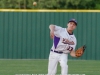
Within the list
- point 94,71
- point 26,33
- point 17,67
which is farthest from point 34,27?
point 94,71

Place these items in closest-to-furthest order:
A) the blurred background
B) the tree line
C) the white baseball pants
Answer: the white baseball pants < the blurred background < the tree line

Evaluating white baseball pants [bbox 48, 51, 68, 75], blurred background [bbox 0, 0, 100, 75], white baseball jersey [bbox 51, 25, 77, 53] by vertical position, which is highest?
white baseball jersey [bbox 51, 25, 77, 53]

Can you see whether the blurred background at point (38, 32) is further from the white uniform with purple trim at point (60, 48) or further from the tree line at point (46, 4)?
the white uniform with purple trim at point (60, 48)

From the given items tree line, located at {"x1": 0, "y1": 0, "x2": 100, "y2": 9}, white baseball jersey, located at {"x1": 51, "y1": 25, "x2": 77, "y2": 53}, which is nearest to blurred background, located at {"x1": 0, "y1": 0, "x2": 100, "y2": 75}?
tree line, located at {"x1": 0, "y1": 0, "x2": 100, "y2": 9}

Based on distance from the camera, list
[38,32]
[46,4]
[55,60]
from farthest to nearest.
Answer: [46,4], [38,32], [55,60]

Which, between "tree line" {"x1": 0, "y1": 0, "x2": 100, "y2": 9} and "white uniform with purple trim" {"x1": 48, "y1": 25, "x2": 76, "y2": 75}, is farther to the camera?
"tree line" {"x1": 0, "y1": 0, "x2": 100, "y2": 9}

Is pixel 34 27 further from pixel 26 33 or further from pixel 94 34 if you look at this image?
pixel 94 34

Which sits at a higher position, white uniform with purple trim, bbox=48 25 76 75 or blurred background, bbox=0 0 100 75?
white uniform with purple trim, bbox=48 25 76 75

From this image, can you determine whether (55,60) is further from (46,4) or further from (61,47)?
(46,4)

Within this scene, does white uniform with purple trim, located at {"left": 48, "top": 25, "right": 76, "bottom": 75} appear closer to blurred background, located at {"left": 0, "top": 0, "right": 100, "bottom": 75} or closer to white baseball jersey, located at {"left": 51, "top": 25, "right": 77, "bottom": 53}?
white baseball jersey, located at {"left": 51, "top": 25, "right": 77, "bottom": 53}

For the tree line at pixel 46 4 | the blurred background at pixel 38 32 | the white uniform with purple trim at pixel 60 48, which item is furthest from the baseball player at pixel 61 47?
the tree line at pixel 46 4

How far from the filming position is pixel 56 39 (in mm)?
12008

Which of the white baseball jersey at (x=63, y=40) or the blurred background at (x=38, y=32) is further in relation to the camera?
the blurred background at (x=38, y=32)

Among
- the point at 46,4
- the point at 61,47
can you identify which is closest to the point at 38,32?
the point at 46,4
